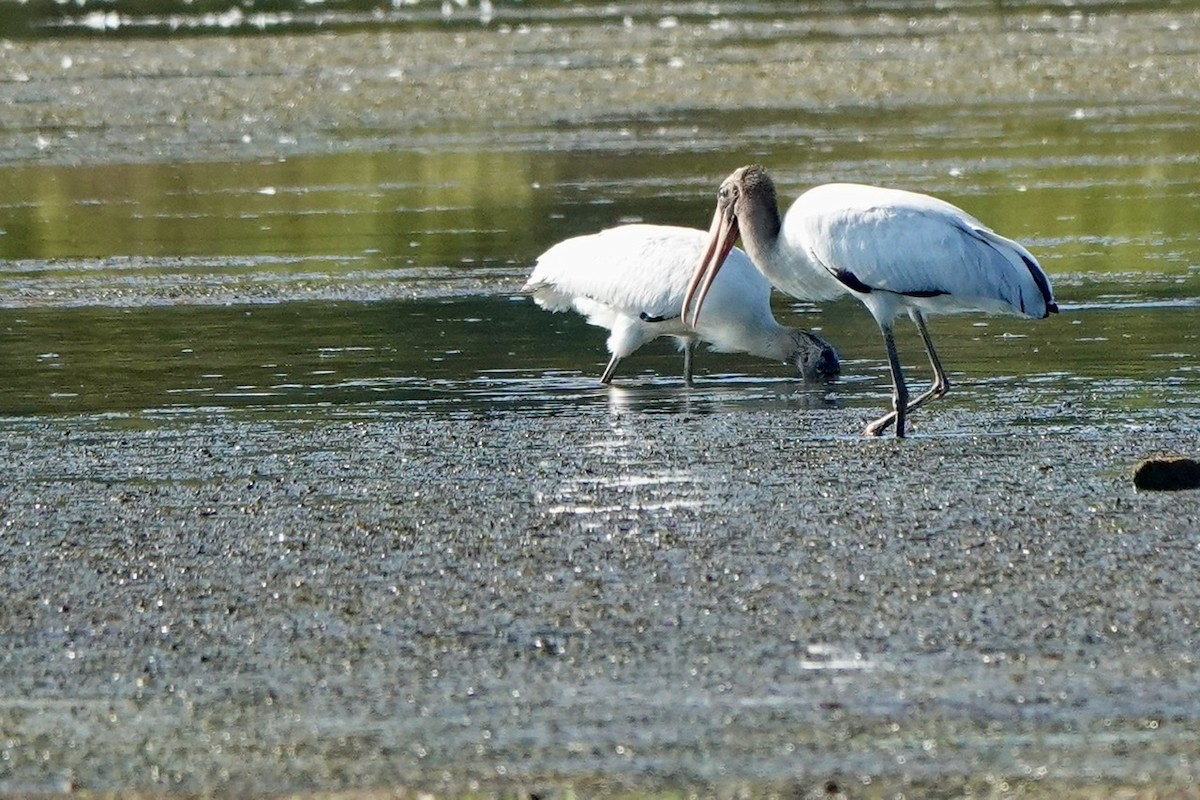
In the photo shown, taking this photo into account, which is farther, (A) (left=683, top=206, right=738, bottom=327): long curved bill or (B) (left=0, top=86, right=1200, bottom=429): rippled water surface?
(B) (left=0, top=86, right=1200, bottom=429): rippled water surface

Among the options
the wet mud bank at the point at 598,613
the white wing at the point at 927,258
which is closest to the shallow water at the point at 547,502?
the wet mud bank at the point at 598,613

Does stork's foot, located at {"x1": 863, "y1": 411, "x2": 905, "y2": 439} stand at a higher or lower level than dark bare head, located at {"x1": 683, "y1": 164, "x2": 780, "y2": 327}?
lower

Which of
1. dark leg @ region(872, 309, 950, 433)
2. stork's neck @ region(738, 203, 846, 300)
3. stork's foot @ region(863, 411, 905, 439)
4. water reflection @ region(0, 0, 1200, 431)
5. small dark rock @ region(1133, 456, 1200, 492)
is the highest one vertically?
stork's neck @ region(738, 203, 846, 300)

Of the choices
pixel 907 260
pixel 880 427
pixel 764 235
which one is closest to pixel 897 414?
pixel 880 427

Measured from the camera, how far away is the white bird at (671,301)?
12711mm

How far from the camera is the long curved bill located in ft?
39.7

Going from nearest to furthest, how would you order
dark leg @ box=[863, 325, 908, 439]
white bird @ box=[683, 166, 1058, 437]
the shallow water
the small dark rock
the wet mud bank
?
the wet mud bank < the shallow water < the small dark rock < dark leg @ box=[863, 325, 908, 439] < white bird @ box=[683, 166, 1058, 437]

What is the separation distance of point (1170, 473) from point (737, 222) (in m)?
3.63

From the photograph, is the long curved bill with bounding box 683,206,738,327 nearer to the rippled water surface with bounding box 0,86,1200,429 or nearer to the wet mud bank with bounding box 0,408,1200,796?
the rippled water surface with bounding box 0,86,1200,429

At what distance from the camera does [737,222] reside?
11.9 metres

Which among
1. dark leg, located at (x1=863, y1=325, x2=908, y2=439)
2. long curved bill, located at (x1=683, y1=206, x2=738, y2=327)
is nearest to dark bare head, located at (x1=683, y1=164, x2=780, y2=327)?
long curved bill, located at (x1=683, y1=206, x2=738, y2=327)

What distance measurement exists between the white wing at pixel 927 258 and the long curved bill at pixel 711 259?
1238mm

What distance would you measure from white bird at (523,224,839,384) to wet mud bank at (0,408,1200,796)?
76.8 inches

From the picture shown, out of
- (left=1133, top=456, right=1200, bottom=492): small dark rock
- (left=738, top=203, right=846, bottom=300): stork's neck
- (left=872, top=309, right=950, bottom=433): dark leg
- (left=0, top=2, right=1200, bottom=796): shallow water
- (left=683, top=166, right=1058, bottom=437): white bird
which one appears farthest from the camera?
(left=738, top=203, right=846, bottom=300): stork's neck
